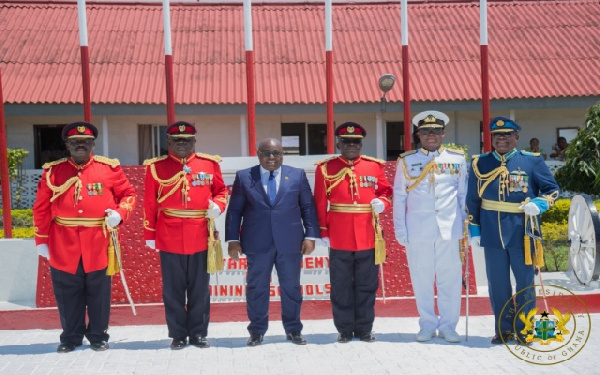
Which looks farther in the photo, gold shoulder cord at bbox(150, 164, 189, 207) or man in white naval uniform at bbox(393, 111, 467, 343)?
man in white naval uniform at bbox(393, 111, 467, 343)

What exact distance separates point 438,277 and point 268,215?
138cm

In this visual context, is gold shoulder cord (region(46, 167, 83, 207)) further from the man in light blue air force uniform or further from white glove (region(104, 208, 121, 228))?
the man in light blue air force uniform

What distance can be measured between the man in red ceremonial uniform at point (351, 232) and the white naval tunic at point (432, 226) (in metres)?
0.22

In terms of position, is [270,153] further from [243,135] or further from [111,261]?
[243,135]

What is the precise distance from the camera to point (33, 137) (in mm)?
15500

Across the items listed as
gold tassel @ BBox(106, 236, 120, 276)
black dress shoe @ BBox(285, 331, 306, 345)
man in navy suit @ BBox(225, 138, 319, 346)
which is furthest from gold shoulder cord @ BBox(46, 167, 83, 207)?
black dress shoe @ BBox(285, 331, 306, 345)

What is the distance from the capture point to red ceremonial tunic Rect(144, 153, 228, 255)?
509 cm

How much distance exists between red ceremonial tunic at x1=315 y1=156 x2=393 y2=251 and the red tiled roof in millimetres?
8986

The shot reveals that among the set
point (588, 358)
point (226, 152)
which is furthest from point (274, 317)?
point (226, 152)

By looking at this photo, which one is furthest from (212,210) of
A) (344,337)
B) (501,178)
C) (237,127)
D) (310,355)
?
(237,127)

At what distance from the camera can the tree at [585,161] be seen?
36.9 feet

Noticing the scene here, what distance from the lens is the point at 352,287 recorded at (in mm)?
5254

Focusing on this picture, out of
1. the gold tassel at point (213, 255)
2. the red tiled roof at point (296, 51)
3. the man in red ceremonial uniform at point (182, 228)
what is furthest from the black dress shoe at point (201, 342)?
the red tiled roof at point (296, 51)

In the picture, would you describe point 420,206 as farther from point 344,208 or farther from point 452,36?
point 452,36
